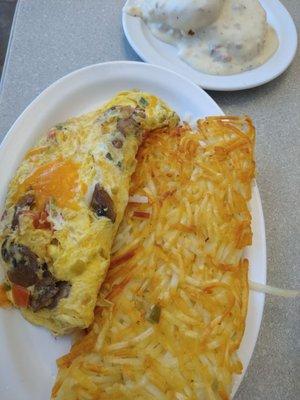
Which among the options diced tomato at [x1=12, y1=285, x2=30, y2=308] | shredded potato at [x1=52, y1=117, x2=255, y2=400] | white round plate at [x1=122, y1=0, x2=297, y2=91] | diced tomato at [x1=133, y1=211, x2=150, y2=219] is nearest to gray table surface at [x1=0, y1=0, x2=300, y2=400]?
white round plate at [x1=122, y1=0, x2=297, y2=91]

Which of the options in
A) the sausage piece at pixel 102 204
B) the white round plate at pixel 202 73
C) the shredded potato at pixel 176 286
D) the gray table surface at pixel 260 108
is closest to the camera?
the shredded potato at pixel 176 286

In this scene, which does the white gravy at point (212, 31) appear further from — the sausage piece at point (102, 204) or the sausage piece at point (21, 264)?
the sausage piece at point (21, 264)

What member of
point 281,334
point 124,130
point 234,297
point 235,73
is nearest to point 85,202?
point 124,130

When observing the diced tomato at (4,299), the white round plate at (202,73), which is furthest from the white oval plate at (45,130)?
the white round plate at (202,73)

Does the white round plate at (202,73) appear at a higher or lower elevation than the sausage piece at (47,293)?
higher

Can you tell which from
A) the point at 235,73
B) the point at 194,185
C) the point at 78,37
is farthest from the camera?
the point at 78,37

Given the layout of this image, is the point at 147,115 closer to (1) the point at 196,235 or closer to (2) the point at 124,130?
(2) the point at 124,130

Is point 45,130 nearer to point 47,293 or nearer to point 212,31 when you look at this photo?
point 47,293
